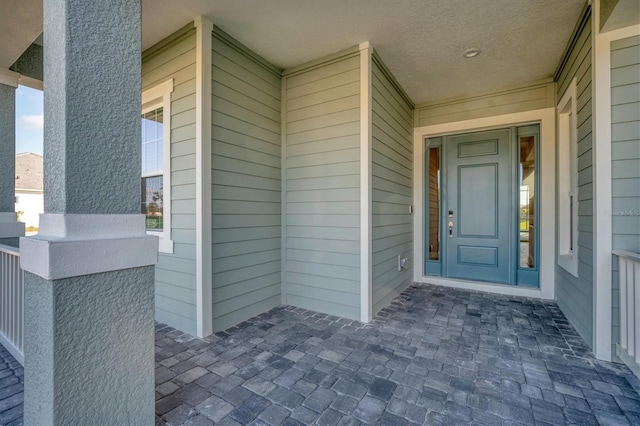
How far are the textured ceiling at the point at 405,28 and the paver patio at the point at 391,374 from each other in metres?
2.86

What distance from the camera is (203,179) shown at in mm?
2596

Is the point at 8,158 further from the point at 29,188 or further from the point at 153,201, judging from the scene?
the point at 29,188

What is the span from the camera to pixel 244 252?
303 cm

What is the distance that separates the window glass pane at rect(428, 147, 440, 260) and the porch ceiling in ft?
4.57

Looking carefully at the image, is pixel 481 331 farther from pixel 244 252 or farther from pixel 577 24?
pixel 577 24

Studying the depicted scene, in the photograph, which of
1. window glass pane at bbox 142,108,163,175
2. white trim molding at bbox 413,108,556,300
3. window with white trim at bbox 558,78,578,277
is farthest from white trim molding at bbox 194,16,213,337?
window with white trim at bbox 558,78,578,277

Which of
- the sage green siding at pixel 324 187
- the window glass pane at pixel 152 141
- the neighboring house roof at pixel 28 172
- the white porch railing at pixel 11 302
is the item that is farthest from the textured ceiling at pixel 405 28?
the neighboring house roof at pixel 28 172

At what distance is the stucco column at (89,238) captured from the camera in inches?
46.2

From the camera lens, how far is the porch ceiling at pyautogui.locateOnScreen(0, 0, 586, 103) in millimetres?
2424

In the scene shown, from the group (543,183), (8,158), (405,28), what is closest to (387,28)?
(405,28)

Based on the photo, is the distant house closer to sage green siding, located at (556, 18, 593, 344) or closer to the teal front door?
the teal front door

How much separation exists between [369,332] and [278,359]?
94 cm

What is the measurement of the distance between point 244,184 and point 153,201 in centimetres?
115

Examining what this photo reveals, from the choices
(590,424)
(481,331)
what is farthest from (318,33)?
(590,424)
